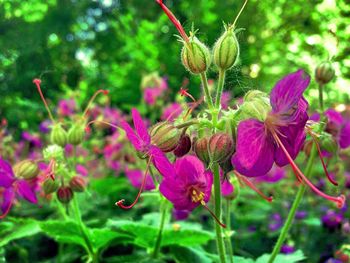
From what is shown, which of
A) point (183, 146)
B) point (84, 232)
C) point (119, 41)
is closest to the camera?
point (183, 146)

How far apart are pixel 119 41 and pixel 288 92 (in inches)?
235

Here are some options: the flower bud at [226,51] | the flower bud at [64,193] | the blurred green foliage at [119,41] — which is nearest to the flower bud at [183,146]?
the flower bud at [226,51]

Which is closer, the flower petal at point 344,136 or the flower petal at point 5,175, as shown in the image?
the flower petal at point 5,175

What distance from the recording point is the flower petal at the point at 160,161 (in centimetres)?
96

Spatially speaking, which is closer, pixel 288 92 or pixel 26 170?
pixel 288 92

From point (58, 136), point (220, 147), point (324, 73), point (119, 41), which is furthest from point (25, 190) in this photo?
point (119, 41)

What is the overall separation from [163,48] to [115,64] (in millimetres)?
974

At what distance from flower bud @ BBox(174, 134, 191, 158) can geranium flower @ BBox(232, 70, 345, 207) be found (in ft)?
0.39

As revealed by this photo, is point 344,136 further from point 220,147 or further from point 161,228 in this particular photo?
point 220,147

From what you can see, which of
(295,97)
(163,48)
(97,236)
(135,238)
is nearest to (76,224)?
(97,236)

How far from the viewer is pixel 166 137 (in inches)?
38.9

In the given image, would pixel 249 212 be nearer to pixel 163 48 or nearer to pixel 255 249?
pixel 255 249

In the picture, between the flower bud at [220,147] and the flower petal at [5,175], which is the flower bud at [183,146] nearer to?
the flower bud at [220,147]

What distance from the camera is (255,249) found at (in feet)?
7.84
